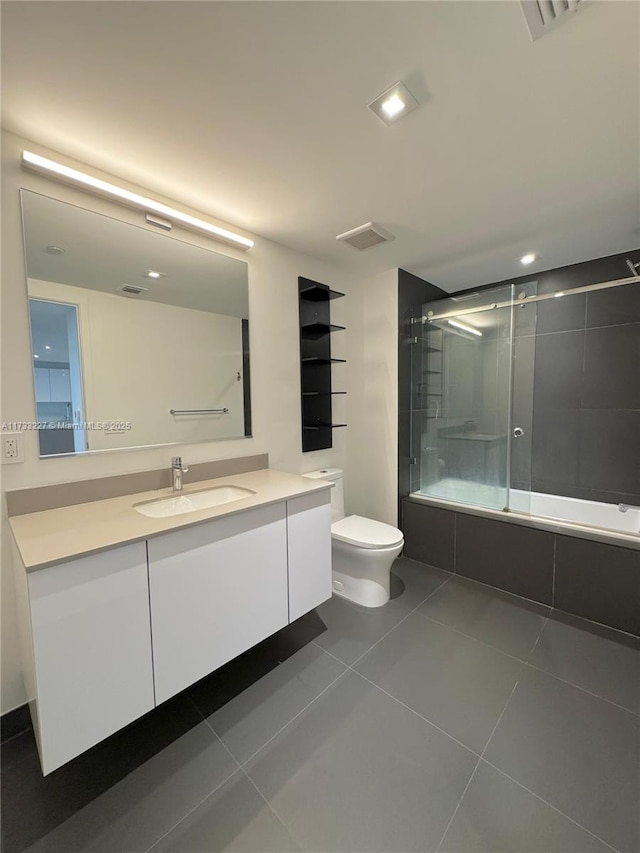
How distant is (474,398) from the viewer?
9.12 ft

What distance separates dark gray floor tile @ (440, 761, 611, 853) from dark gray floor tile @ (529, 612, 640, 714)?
65 centimetres

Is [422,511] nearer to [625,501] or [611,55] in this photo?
[625,501]

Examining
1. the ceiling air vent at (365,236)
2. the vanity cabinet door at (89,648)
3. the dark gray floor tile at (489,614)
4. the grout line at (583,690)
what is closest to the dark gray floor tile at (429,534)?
the dark gray floor tile at (489,614)

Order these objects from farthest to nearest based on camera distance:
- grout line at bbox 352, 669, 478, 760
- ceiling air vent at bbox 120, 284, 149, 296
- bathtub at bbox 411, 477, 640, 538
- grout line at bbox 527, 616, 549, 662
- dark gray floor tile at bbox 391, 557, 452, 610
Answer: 1. bathtub at bbox 411, 477, 640, 538
2. dark gray floor tile at bbox 391, 557, 452, 610
3. grout line at bbox 527, 616, 549, 662
4. ceiling air vent at bbox 120, 284, 149, 296
5. grout line at bbox 352, 669, 478, 760

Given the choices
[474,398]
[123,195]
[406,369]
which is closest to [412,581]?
[474,398]

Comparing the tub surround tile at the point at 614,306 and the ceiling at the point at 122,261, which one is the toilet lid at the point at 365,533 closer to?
the ceiling at the point at 122,261

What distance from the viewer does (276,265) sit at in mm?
2227

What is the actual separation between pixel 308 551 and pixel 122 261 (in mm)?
1664

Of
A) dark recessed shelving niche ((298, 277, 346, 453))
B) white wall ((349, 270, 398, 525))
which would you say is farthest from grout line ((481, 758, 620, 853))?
dark recessed shelving niche ((298, 277, 346, 453))

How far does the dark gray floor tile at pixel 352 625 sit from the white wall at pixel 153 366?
124 cm

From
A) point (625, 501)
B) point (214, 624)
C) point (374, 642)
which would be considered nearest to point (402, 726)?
point (374, 642)

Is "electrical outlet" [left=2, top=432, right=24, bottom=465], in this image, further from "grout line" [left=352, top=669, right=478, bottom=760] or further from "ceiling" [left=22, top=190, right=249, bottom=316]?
"grout line" [left=352, top=669, right=478, bottom=760]

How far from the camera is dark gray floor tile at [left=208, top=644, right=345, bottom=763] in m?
1.30

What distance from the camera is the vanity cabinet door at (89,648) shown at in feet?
3.08
